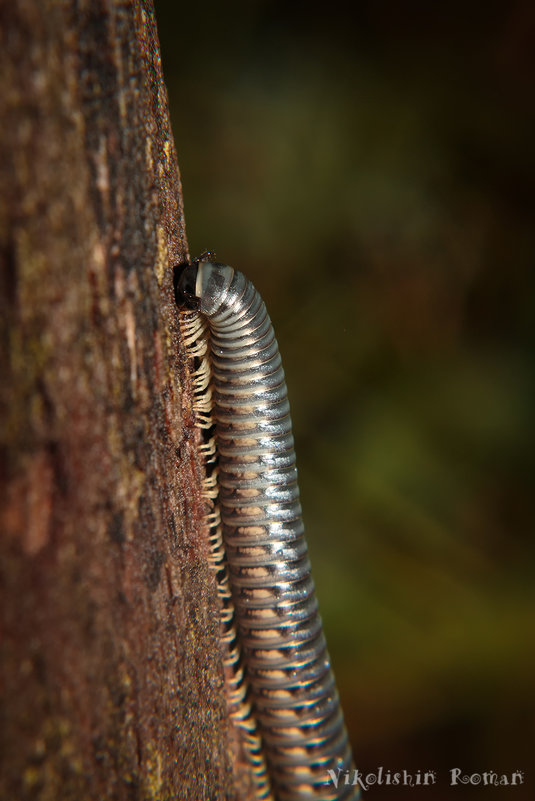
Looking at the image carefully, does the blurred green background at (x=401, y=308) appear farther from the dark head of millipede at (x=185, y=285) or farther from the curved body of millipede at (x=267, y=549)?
the dark head of millipede at (x=185, y=285)

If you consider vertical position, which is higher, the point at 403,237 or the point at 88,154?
the point at 403,237

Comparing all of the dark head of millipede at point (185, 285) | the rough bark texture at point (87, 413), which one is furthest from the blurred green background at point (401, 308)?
the rough bark texture at point (87, 413)

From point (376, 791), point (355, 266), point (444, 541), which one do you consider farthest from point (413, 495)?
point (376, 791)

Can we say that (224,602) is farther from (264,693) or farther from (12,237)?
(12,237)

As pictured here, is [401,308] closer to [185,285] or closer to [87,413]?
[185,285]

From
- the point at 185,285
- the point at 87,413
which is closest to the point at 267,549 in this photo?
the point at 185,285

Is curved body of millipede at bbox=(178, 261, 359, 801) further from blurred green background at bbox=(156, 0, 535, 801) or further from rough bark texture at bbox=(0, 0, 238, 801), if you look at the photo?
blurred green background at bbox=(156, 0, 535, 801)

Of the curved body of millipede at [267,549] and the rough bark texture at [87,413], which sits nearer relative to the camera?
the rough bark texture at [87,413]
